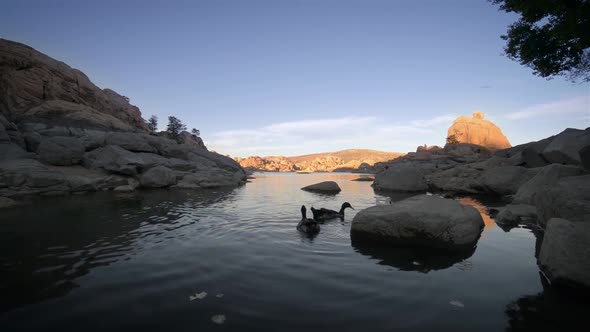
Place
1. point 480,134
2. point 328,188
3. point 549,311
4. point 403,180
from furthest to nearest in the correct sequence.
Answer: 1. point 480,134
2. point 328,188
3. point 403,180
4. point 549,311

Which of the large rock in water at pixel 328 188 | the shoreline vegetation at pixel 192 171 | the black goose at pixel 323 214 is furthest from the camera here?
the large rock in water at pixel 328 188

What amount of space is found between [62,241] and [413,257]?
961cm

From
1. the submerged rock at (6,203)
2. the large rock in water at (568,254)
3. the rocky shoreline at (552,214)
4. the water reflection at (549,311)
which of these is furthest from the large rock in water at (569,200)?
the submerged rock at (6,203)

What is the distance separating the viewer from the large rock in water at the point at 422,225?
7.11 metres

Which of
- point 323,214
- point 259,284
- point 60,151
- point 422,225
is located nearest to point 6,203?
point 60,151

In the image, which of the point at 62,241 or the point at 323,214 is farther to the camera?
the point at 323,214

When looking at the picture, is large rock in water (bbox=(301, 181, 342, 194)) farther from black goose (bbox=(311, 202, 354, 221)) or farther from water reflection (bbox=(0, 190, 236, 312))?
water reflection (bbox=(0, 190, 236, 312))

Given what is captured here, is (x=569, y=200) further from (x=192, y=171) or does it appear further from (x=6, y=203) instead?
(x=192, y=171)

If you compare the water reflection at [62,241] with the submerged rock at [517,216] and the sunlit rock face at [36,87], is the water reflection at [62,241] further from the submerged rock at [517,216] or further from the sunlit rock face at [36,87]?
the sunlit rock face at [36,87]

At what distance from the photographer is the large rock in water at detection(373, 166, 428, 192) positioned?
968 inches

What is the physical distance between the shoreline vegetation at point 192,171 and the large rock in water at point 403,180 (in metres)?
0.10

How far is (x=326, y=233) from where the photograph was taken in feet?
29.6

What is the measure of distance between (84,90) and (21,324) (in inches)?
1945

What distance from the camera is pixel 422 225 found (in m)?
7.23
